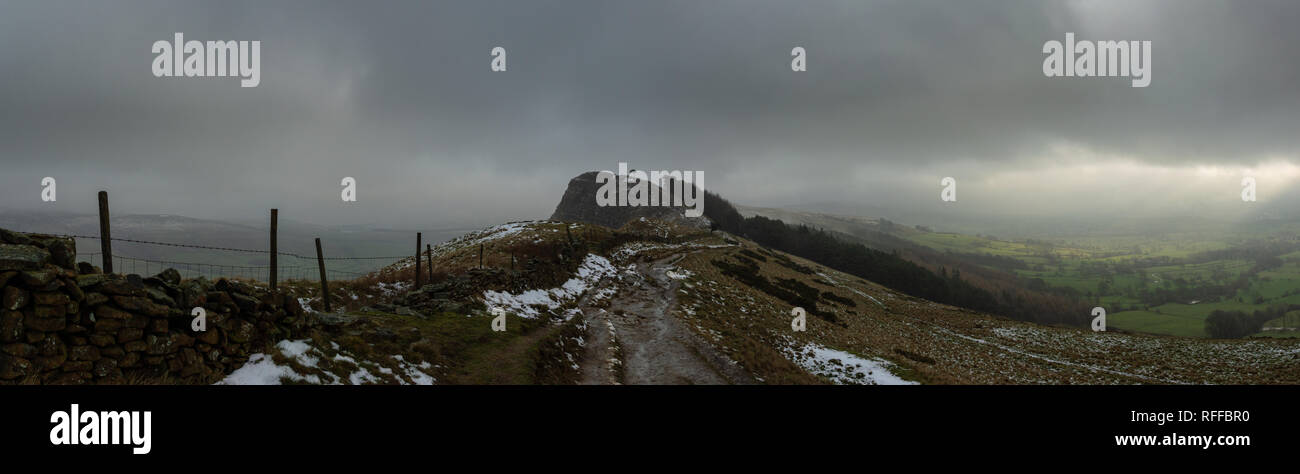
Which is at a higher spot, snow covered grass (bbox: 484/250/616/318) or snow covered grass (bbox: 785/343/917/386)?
snow covered grass (bbox: 484/250/616/318)

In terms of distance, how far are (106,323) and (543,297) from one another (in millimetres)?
21729

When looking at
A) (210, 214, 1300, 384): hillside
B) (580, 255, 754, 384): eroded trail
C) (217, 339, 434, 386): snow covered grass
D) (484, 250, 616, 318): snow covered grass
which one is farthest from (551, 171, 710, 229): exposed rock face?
(217, 339, 434, 386): snow covered grass

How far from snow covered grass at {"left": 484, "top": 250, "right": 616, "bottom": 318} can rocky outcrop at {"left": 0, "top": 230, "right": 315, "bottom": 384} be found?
14.0 m

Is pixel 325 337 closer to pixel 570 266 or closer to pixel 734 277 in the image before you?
pixel 570 266

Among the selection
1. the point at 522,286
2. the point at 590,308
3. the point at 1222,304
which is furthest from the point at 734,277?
the point at 1222,304

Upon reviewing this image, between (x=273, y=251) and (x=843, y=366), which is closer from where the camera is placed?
(x=273, y=251)

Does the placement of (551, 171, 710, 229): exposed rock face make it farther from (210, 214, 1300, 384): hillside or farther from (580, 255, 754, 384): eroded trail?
(580, 255, 754, 384): eroded trail

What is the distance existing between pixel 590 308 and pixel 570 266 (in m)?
12.9

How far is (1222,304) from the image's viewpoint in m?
131

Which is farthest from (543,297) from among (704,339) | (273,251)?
(273,251)

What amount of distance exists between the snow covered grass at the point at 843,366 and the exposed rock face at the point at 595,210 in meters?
113

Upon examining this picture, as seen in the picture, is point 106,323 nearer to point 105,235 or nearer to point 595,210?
point 105,235

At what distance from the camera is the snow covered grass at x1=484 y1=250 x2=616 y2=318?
2484cm

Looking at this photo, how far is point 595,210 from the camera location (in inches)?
6703
